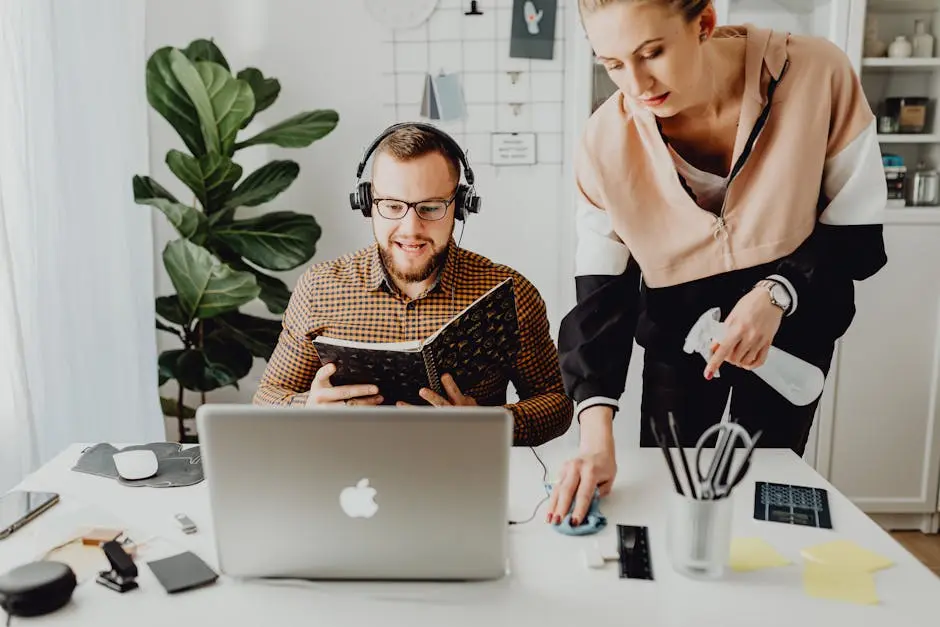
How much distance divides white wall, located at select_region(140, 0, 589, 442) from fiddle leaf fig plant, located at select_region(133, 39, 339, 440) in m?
0.22

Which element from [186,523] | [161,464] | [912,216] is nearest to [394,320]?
[161,464]

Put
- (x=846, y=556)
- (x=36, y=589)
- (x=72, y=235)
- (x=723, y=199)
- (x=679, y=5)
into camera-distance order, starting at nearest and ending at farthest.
Result: (x=36, y=589), (x=846, y=556), (x=679, y=5), (x=723, y=199), (x=72, y=235)

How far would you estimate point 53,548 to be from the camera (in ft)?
3.73

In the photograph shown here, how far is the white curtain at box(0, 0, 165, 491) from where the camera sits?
1.83m

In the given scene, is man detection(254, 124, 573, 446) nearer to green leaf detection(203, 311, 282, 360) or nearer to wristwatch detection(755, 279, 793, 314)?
wristwatch detection(755, 279, 793, 314)

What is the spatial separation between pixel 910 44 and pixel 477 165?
1351 mm

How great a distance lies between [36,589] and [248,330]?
1687 millimetres

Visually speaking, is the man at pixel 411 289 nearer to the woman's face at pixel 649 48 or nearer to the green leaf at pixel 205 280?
the woman's face at pixel 649 48

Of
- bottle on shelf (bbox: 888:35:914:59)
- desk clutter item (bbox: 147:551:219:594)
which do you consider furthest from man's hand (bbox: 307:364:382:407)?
bottle on shelf (bbox: 888:35:914:59)

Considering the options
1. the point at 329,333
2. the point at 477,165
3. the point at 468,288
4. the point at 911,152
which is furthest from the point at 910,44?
the point at 329,333

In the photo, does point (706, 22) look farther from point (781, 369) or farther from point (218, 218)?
point (218, 218)

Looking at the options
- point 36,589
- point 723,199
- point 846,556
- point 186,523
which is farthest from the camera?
point 723,199

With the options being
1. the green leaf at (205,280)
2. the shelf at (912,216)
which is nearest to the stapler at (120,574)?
the green leaf at (205,280)

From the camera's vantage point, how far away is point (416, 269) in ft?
5.67
